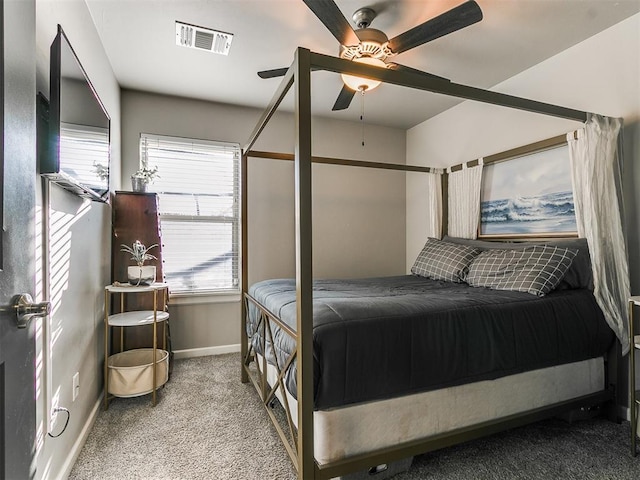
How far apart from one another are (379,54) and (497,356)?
1.82 meters

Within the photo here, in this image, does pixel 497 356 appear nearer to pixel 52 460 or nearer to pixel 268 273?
pixel 52 460

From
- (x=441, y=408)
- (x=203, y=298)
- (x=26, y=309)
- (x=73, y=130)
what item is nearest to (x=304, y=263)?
(x=26, y=309)

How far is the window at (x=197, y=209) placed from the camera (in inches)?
132

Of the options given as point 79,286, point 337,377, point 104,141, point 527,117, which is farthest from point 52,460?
point 527,117

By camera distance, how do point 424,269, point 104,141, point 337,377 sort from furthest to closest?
point 424,269 → point 104,141 → point 337,377

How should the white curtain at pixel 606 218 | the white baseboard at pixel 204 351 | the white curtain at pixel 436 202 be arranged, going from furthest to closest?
the white curtain at pixel 436 202
the white baseboard at pixel 204 351
the white curtain at pixel 606 218

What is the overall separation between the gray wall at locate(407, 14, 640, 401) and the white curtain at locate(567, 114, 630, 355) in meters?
0.23

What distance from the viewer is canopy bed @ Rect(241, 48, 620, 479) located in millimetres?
1401

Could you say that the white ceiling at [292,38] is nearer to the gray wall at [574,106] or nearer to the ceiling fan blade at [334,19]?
the gray wall at [574,106]

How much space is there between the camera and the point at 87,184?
1.85 m

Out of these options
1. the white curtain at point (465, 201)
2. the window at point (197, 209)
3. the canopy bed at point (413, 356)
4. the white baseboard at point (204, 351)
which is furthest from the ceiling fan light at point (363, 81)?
the white baseboard at point (204, 351)

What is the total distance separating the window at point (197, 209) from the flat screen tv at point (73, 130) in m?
1.15

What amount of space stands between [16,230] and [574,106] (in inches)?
127

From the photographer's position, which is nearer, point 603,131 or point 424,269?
point 603,131
